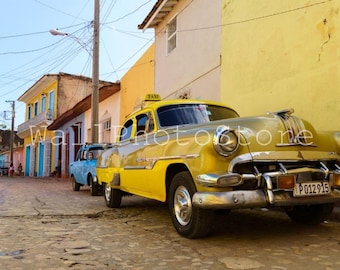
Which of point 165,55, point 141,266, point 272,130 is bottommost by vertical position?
point 141,266

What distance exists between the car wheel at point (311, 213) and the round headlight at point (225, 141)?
5.64 ft

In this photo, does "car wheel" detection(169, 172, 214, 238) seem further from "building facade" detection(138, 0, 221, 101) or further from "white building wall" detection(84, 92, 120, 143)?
"white building wall" detection(84, 92, 120, 143)

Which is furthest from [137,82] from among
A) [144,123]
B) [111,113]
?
[144,123]

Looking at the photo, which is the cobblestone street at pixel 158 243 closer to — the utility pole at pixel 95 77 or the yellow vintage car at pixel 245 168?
the yellow vintage car at pixel 245 168

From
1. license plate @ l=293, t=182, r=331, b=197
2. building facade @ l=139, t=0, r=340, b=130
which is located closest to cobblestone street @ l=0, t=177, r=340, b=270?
license plate @ l=293, t=182, r=331, b=197

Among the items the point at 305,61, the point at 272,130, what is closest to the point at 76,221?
the point at 272,130

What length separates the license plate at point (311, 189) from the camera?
12.9 ft

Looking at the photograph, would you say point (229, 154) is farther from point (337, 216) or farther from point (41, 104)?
point (41, 104)

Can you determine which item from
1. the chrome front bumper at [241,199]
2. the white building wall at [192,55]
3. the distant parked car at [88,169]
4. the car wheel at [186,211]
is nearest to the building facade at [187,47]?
the white building wall at [192,55]

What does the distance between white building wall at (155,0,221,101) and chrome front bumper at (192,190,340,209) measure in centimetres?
627

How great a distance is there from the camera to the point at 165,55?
45.7 feet

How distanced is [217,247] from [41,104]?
99.9 ft

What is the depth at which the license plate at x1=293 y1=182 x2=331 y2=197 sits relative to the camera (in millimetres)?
3934

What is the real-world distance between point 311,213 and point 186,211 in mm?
1791
